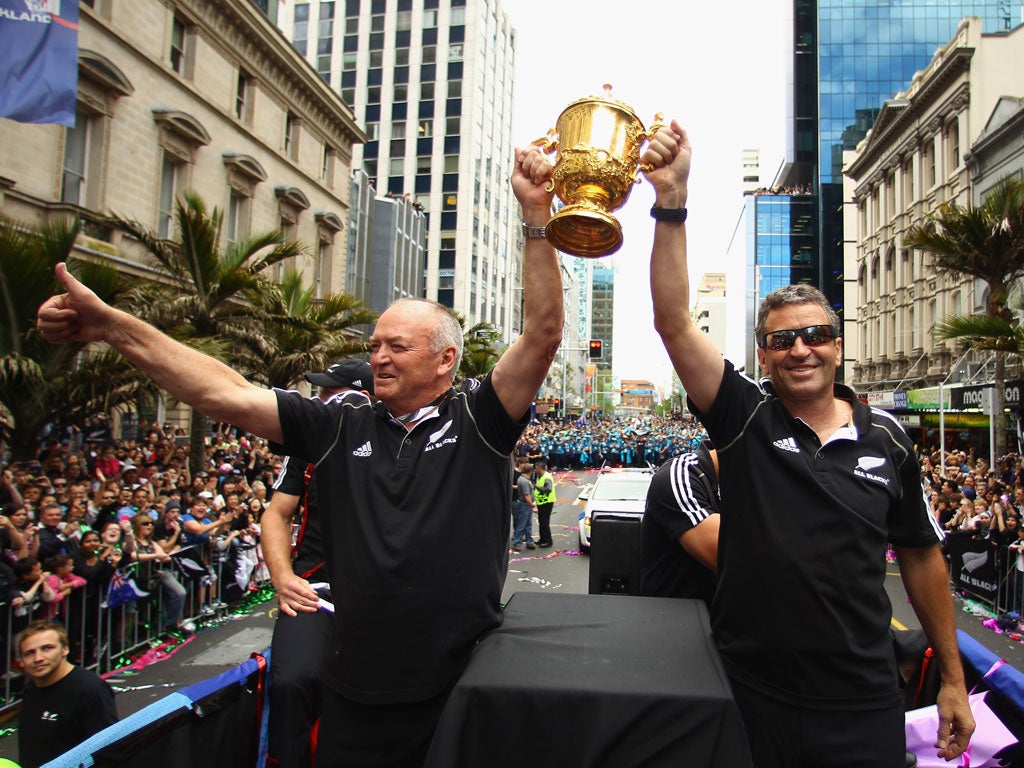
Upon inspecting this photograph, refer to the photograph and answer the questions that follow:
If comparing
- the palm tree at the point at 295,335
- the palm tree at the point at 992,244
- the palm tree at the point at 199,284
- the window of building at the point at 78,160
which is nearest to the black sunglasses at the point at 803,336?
the palm tree at the point at 199,284

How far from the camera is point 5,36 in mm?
9648

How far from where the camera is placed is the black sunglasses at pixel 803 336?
2281mm

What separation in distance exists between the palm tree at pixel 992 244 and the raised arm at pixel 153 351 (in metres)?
15.8

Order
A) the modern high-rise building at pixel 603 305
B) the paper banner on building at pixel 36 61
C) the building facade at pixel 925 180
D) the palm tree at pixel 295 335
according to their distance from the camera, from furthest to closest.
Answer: the modern high-rise building at pixel 603 305 → the building facade at pixel 925 180 → the palm tree at pixel 295 335 → the paper banner on building at pixel 36 61

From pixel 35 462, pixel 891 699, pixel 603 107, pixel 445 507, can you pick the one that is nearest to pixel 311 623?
pixel 445 507

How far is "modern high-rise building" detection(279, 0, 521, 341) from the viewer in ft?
195

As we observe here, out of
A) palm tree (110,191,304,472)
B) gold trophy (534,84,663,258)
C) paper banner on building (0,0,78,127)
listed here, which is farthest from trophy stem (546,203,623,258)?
paper banner on building (0,0,78,127)

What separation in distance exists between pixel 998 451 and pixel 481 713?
1716 cm

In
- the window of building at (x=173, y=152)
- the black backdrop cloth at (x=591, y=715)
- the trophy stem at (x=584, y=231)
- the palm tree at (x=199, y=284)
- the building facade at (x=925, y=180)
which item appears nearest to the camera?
the black backdrop cloth at (x=591, y=715)

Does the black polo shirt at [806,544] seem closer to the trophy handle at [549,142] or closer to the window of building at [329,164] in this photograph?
the trophy handle at [549,142]

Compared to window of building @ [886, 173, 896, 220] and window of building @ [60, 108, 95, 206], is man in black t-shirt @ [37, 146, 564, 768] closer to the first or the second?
window of building @ [60, 108, 95, 206]

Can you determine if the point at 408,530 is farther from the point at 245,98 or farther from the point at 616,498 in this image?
the point at 245,98

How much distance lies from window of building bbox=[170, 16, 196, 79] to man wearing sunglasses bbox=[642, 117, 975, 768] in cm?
2309

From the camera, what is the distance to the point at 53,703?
3.70 m
